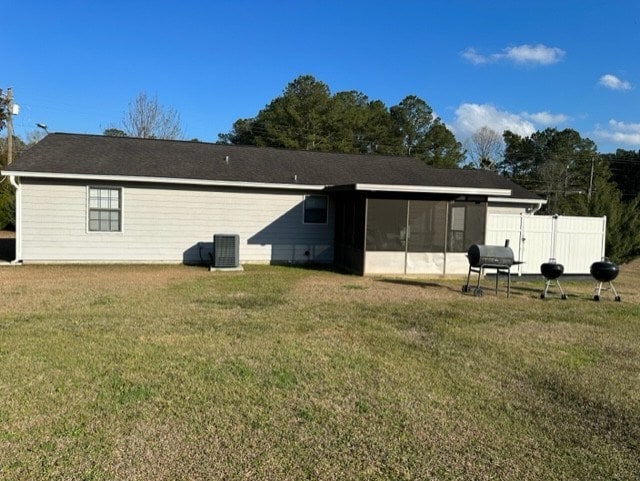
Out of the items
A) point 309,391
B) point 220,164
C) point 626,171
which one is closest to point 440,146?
point 626,171

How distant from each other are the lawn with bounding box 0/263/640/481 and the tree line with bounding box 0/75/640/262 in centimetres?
2528

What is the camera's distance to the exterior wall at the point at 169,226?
1227cm

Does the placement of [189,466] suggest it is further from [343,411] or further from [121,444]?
[343,411]

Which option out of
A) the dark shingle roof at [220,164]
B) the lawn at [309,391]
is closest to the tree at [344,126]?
the dark shingle roof at [220,164]

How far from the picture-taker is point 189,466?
9.41 ft

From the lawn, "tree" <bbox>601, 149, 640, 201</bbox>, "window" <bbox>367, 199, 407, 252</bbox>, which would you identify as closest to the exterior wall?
"window" <bbox>367, 199, 407, 252</bbox>

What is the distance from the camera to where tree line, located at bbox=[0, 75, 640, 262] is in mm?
33938

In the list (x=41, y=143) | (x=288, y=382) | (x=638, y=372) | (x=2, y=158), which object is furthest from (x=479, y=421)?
(x=2, y=158)

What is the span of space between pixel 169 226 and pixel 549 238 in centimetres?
1016

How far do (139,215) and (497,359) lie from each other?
10.4 m

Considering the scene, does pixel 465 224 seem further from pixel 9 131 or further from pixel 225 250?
pixel 9 131

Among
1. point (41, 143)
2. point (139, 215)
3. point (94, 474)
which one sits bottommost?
point (94, 474)

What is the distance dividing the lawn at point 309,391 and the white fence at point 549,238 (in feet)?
15.1

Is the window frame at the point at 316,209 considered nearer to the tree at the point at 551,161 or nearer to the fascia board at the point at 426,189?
the fascia board at the point at 426,189
